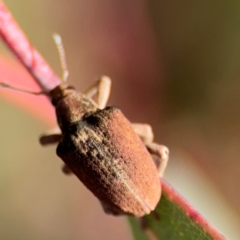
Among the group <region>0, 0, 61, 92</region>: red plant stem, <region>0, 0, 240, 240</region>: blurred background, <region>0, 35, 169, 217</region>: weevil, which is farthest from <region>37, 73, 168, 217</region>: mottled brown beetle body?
<region>0, 0, 240, 240</region>: blurred background

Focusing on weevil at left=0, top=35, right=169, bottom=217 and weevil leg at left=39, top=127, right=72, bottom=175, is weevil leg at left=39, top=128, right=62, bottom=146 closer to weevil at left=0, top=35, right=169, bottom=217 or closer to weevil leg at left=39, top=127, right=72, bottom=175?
weevil leg at left=39, top=127, right=72, bottom=175

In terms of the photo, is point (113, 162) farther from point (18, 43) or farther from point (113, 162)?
point (18, 43)

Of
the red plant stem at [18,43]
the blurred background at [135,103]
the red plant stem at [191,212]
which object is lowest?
the blurred background at [135,103]

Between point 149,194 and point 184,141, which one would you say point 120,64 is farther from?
point 149,194

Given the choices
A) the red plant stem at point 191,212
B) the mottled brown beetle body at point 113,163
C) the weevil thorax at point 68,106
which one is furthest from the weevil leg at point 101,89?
the red plant stem at point 191,212

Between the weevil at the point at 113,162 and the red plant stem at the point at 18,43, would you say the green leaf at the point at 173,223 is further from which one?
the red plant stem at the point at 18,43
